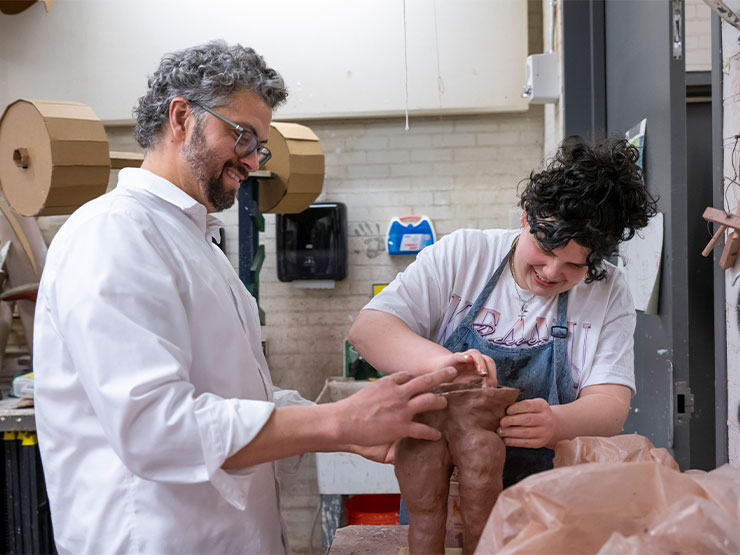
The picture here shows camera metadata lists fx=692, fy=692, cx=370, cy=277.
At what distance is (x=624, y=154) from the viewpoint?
5.32 feet

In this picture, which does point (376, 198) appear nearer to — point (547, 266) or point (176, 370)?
point (547, 266)

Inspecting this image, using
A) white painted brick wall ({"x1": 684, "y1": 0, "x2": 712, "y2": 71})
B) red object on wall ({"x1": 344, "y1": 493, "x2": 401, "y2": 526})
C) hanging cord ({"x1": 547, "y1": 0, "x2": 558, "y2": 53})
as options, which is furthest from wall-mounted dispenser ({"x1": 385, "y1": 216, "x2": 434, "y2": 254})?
white painted brick wall ({"x1": 684, "y1": 0, "x2": 712, "y2": 71})

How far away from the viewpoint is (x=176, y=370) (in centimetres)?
114

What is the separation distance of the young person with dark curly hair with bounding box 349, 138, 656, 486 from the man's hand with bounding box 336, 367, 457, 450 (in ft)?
0.79

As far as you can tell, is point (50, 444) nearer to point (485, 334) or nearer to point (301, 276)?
point (485, 334)

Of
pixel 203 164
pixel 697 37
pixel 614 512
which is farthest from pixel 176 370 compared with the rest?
pixel 697 37

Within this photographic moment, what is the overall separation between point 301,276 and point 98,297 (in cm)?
306

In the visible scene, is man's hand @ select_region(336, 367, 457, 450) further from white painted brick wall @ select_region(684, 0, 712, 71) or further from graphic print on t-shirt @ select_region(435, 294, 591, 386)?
white painted brick wall @ select_region(684, 0, 712, 71)

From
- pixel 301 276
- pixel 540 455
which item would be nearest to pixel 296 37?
pixel 301 276

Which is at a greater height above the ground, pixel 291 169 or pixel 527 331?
pixel 291 169

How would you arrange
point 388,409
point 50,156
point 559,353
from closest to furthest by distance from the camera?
1. point 388,409
2. point 559,353
3. point 50,156

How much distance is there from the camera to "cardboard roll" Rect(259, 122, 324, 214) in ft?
11.9

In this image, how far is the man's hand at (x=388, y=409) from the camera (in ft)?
3.95

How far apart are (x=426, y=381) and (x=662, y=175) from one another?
161 cm
